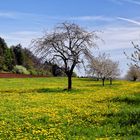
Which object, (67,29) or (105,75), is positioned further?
(105,75)

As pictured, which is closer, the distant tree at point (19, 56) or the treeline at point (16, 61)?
the treeline at point (16, 61)

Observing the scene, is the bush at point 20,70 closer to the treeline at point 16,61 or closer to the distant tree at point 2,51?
the treeline at point 16,61

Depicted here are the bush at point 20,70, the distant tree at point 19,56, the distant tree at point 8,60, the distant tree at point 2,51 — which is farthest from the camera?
the distant tree at point 19,56

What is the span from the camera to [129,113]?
2328 cm

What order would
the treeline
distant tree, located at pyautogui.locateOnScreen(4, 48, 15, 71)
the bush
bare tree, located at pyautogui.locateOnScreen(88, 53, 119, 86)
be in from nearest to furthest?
bare tree, located at pyautogui.locateOnScreen(88, 53, 119, 86) < the bush < the treeline < distant tree, located at pyautogui.locateOnScreen(4, 48, 15, 71)

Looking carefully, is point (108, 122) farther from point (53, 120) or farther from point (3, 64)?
point (3, 64)

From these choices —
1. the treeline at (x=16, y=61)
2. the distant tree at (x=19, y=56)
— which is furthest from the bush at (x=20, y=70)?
the distant tree at (x=19, y=56)

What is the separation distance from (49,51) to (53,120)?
3100cm

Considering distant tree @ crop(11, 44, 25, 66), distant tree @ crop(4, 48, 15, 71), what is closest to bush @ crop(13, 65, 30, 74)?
distant tree @ crop(4, 48, 15, 71)

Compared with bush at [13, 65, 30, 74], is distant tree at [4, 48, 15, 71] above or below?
above

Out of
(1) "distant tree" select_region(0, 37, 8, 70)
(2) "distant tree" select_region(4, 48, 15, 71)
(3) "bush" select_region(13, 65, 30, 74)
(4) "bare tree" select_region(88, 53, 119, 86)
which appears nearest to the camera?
(4) "bare tree" select_region(88, 53, 119, 86)

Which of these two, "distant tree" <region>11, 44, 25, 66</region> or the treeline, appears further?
"distant tree" <region>11, 44, 25, 66</region>

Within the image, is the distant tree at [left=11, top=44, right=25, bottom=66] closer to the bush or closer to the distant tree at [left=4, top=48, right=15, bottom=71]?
the distant tree at [left=4, top=48, right=15, bottom=71]

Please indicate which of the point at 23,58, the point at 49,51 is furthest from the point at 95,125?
the point at 23,58
